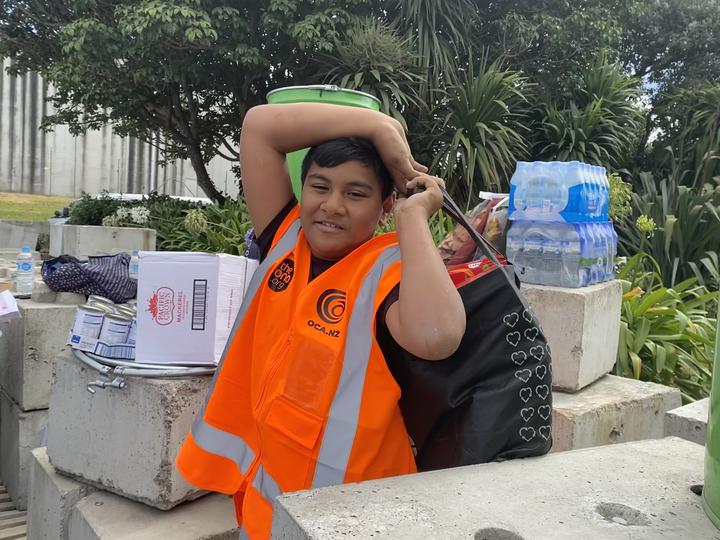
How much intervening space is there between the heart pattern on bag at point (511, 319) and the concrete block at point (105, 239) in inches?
261

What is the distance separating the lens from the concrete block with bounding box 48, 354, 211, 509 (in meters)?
2.12

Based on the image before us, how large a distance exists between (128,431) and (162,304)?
→ 509mm

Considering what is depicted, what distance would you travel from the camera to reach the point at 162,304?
2.07 m

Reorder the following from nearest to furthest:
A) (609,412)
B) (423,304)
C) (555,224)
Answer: (423,304) < (609,412) < (555,224)

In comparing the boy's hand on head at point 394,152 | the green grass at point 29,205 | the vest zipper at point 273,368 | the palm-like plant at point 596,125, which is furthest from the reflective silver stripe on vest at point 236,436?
the green grass at point 29,205

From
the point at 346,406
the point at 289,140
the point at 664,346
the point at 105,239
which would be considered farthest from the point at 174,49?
the point at 346,406

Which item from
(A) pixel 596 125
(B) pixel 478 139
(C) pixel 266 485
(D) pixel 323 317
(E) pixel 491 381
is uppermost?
(A) pixel 596 125

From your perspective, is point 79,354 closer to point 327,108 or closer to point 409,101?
point 327,108

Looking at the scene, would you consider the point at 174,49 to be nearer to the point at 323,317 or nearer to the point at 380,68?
the point at 380,68

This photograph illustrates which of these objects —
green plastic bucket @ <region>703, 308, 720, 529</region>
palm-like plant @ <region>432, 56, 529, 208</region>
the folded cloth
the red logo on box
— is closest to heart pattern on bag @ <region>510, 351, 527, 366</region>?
green plastic bucket @ <region>703, 308, 720, 529</region>

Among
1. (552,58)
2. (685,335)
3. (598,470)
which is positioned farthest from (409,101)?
(598,470)

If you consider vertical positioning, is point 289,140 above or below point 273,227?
above

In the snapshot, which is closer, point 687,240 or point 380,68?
point 687,240

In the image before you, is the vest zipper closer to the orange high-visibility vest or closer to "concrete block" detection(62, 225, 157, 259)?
the orange high-visibility vest
